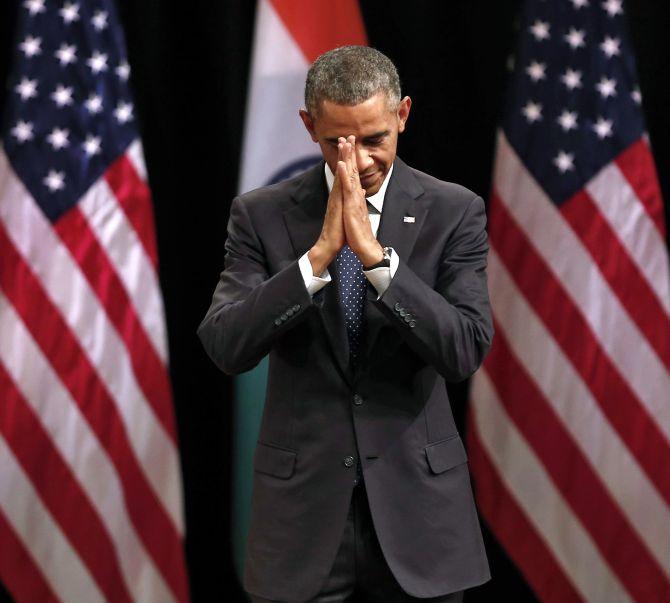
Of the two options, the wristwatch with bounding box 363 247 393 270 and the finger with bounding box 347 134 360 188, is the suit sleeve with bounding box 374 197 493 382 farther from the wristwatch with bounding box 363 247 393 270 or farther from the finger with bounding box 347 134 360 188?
the finger with bounding box 347 134 360 188

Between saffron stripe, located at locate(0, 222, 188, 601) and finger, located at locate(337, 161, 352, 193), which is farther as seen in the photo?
saffron stripe, located at locate(0, 222, 188, 601)

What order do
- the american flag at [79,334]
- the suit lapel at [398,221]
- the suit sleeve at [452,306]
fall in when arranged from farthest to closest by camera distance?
the american flag at [79,334]
the suit lapel at [398,221]
the suit sleeve at [452,306]

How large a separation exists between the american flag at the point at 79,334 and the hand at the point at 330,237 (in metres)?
1.59

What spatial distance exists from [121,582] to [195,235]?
112 cm

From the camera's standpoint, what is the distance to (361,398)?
75.1 inches

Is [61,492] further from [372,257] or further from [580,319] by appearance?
[372,257]

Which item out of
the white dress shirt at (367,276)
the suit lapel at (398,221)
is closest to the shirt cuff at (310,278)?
the white dress shirt at (367,276)

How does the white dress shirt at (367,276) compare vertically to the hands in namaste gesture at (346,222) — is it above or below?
below

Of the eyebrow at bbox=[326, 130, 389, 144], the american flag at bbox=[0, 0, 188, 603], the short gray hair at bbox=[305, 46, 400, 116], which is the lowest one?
the american flag at bbox=[0, 0, 188, 603]

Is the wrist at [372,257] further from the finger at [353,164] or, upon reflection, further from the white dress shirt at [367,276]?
the finger at [353,164]

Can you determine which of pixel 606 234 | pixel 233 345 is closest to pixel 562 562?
pixel 606 234

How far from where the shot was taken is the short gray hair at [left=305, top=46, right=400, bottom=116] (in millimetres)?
1858

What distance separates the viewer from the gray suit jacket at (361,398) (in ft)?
6.15

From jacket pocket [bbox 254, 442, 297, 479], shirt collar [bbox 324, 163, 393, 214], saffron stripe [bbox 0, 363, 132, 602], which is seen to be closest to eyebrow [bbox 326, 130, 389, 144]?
shirt collar [bbox 324, 163, 393, 214]
